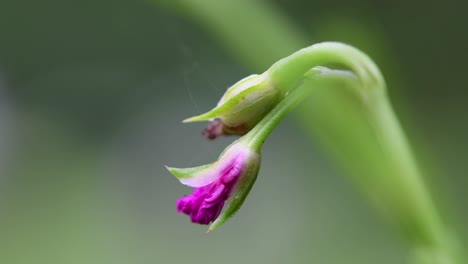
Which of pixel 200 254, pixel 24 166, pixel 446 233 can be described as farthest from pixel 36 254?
pixel 446 233

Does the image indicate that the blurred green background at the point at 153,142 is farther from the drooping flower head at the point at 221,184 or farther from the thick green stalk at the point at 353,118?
the drooping flower head at the point at 221,184

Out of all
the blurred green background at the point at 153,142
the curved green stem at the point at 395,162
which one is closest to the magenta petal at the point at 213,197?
the curved green stem at the point at 395,162

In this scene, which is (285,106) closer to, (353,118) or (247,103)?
(247,103)

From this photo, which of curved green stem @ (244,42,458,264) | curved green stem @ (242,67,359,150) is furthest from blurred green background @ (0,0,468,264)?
curved green stem @ (242,67,359,150)

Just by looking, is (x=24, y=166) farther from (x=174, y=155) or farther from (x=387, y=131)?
(x=387, y=131)

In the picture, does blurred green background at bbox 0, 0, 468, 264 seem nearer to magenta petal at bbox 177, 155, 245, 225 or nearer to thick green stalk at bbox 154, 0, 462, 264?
thick green stalk at bbox 154, 0, 462, 264

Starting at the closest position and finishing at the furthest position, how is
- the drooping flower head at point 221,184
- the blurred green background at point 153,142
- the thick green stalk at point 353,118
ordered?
the drooping flower head at point 221,184
the thick green stalk at point 353,118
the blurred green background at point 153,142
